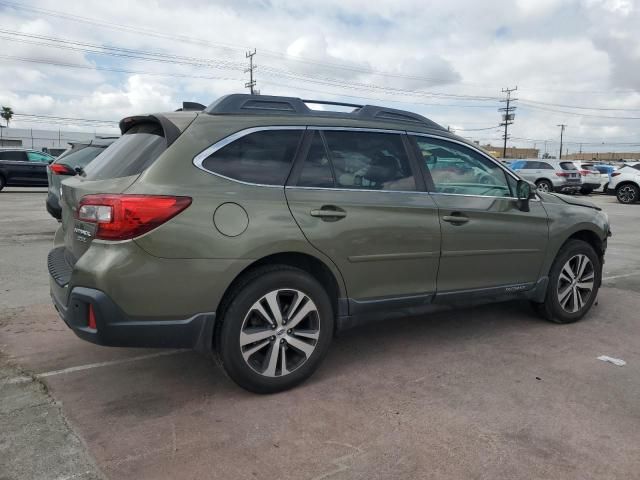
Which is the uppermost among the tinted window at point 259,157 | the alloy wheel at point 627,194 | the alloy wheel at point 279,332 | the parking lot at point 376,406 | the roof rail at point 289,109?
the roof rail at point 289,109

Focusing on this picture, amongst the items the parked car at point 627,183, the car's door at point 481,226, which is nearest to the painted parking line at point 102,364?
the car's door at point 481,226

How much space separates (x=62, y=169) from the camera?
8.04m

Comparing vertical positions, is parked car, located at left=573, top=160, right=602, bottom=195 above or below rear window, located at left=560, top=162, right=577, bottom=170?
below

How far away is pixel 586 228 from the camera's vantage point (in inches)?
191

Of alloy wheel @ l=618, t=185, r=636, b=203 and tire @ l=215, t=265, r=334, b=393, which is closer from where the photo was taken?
tire @ l=215, t=265, r=334, b=393

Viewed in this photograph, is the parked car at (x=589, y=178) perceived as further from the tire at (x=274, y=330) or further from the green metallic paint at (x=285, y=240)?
the tire at (x=274, y=330)

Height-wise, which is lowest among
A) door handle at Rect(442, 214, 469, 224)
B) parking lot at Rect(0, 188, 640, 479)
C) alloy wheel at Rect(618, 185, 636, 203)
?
parking lot at Rect(0, 188, 640, 479)

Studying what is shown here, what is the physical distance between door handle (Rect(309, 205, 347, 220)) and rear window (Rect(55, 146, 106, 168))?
5.75m

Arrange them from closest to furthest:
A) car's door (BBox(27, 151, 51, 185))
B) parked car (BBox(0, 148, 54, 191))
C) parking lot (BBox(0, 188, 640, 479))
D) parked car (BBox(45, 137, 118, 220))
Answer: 1. parking lot (BBox(0, 188, 640, 479))
2. parked car (BBox(45, 137, 118, 220))
3. parked car (BBox(0, 148, 54, 191))
4. car's door (BBox(27, 151, 51, 185))

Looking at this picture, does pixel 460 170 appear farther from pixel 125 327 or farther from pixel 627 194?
pixel 627 194

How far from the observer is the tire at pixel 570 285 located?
4.73m

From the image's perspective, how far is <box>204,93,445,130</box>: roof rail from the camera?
3.37 meters

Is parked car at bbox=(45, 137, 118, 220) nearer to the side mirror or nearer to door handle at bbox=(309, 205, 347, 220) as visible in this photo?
door handle at bbox=(309, 205, 347, 220)

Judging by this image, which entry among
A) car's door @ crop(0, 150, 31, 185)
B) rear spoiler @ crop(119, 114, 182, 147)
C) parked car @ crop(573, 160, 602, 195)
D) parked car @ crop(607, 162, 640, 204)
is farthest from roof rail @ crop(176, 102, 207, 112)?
parked car @ crop(573, 160, 602, 195)
